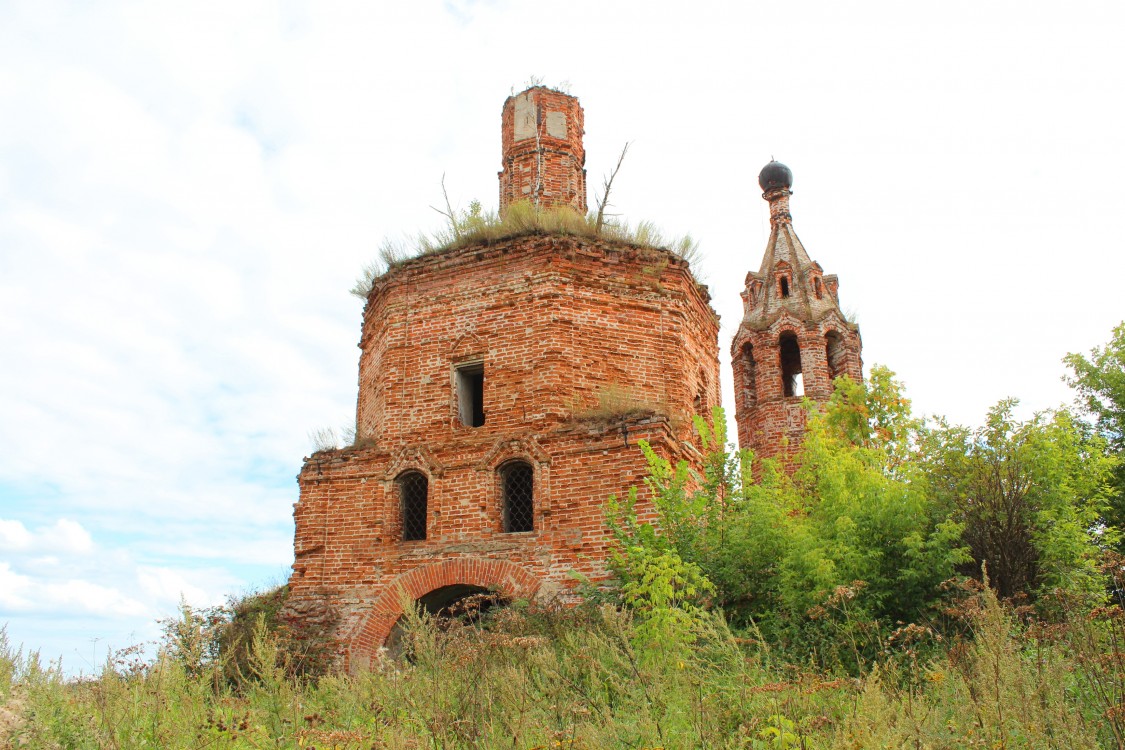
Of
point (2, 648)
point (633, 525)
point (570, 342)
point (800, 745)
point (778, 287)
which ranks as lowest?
point (800, 745)

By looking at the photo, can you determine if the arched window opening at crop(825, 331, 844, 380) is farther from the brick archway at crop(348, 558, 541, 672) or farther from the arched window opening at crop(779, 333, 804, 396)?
the brick archway at crop(348, 558, 541, 672)

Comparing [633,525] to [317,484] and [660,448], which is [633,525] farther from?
[317,484]

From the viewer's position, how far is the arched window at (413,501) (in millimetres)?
11578

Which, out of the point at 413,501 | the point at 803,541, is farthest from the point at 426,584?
the point at 803,541

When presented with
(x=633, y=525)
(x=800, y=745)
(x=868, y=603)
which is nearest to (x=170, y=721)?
(x=800, y=745)

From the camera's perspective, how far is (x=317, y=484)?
38.4 ft

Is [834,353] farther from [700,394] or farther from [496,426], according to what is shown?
[496,426]

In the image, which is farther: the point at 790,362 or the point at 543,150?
the point at 790,362

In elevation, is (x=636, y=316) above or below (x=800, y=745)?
above

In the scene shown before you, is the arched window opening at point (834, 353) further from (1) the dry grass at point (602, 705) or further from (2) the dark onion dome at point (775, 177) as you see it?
(1) the dry grass at point (602, 705)

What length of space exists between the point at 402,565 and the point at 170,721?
20.2 ft

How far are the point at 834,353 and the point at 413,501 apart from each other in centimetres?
1484

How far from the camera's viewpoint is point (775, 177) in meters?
26.9

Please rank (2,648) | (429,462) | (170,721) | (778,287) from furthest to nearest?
(778,287) < (429,462) < (2,648) < (170,721)
